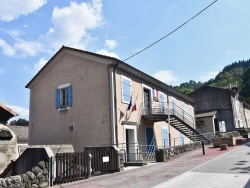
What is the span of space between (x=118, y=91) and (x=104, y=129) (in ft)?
8.52

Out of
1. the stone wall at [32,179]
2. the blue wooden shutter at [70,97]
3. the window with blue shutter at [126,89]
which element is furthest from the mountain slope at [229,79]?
the stone wall at [32,179]

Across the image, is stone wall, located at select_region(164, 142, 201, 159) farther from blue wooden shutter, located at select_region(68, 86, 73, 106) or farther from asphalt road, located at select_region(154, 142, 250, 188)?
blue wooden shutter, located at select_region(68, 86, 73, 106)

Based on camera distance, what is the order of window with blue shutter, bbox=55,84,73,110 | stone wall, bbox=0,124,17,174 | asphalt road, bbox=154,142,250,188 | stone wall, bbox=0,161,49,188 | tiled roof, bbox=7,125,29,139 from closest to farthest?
1. asphalt road, bbox=154,142,250,188
2. stone wall, bbox=0,161,49,188
3. stone wall, bbox=0,124,17,174
4. window with blue shutter, bbox=55,84,73,110
5. tiled roof, bbox=7,125,29,139

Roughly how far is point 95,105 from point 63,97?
3710mm

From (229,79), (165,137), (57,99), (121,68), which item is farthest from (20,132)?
(229,79)

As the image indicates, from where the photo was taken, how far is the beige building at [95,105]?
16062 millimetres

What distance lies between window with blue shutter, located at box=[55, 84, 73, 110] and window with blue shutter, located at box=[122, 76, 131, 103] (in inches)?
155

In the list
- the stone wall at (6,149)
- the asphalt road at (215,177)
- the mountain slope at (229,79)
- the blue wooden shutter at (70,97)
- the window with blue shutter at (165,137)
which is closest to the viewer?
the asphalt road at (215,177)

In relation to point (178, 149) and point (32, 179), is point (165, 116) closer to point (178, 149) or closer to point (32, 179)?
point (178, 149)

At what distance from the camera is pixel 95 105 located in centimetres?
1659

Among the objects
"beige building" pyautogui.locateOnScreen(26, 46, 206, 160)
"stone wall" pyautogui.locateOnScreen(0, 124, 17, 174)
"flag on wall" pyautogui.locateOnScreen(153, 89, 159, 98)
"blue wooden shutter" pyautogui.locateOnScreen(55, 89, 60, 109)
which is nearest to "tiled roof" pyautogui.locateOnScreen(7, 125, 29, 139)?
"beige building" pyautogui.locateOnScreen(26, 46, 206, 160)

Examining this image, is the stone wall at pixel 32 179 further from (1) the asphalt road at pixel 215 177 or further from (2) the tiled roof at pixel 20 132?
(2) the tiled roof at pixel 20 132

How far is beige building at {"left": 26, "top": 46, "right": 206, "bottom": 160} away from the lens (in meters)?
16.1

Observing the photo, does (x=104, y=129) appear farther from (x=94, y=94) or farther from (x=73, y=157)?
(x=73, y=157)
